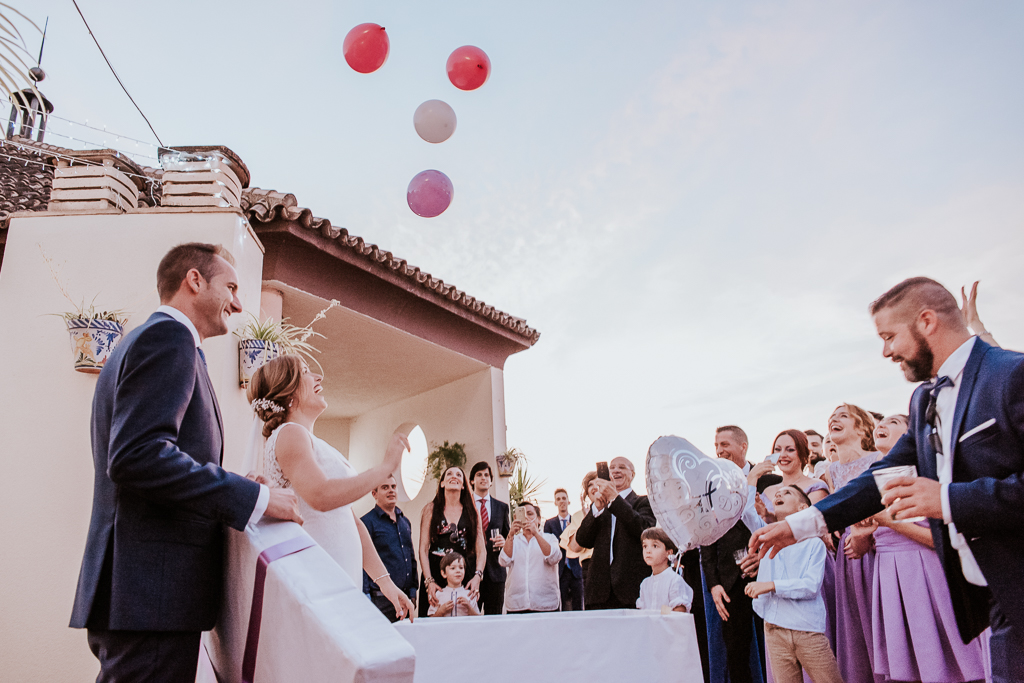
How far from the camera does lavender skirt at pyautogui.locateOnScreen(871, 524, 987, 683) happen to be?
3263 mm

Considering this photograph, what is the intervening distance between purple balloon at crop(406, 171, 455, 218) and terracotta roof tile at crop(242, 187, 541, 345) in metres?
1.01

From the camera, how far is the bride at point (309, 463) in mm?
2047

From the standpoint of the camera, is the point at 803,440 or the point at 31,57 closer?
the point at 31,57

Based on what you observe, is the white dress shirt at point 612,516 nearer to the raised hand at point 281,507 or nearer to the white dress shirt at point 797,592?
the white dress shirt at point 797,592

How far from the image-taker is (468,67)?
5.73 metres

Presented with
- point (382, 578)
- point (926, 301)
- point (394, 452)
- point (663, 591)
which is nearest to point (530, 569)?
point (663, 591)

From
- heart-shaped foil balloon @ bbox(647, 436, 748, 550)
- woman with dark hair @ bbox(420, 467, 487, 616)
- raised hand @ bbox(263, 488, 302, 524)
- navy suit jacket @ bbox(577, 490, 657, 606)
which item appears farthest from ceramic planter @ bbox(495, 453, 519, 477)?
raised hand @ bbox(263, 488, 302, 524)

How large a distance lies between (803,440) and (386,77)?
4.48 metres

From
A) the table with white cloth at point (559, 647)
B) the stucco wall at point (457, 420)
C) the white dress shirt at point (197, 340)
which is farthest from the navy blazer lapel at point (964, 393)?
the stucco wall at point (457, 420)

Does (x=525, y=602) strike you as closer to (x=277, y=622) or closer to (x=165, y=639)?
(x=165, y=639)

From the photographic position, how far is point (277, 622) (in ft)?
3.97

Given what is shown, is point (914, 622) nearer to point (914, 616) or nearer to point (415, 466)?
Answer: point (914, 616)

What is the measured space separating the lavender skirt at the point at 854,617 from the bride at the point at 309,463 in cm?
317

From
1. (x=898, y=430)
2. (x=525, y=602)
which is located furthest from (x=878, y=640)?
(x=525, y=602)
